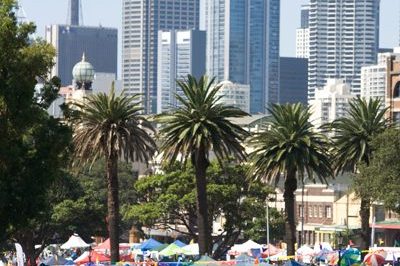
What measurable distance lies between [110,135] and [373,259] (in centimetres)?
1279

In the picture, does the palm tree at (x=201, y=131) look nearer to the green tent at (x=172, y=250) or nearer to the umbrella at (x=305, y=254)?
the umbrella at (x=305, y=254)

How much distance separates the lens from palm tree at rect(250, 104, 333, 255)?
75.2 metres

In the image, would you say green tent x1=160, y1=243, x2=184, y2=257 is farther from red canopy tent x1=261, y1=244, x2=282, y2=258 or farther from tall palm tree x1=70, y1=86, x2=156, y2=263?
tall palm tree x1=70, y1=86, x2=156, y2=263

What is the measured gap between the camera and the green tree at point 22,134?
45219 millimetres

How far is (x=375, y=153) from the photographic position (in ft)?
268

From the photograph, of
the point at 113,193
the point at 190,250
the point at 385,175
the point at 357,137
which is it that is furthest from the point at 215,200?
the point at 113,193

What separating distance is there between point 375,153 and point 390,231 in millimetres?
69219

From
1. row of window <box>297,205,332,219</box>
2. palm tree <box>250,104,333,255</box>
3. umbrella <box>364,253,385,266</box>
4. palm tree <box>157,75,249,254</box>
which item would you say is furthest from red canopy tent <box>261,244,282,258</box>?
row of window <box>297,205,332,219</box>

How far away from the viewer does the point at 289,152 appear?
247ft

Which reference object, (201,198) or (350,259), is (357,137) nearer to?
(201,198)

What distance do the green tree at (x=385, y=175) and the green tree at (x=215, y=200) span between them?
2657 cm

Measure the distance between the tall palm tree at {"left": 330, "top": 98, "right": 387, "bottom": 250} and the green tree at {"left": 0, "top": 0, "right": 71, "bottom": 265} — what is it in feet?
116

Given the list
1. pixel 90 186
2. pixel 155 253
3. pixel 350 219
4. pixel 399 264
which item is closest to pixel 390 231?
pixel 350 219

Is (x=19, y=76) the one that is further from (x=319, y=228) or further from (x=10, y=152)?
(x=319, y=228)
